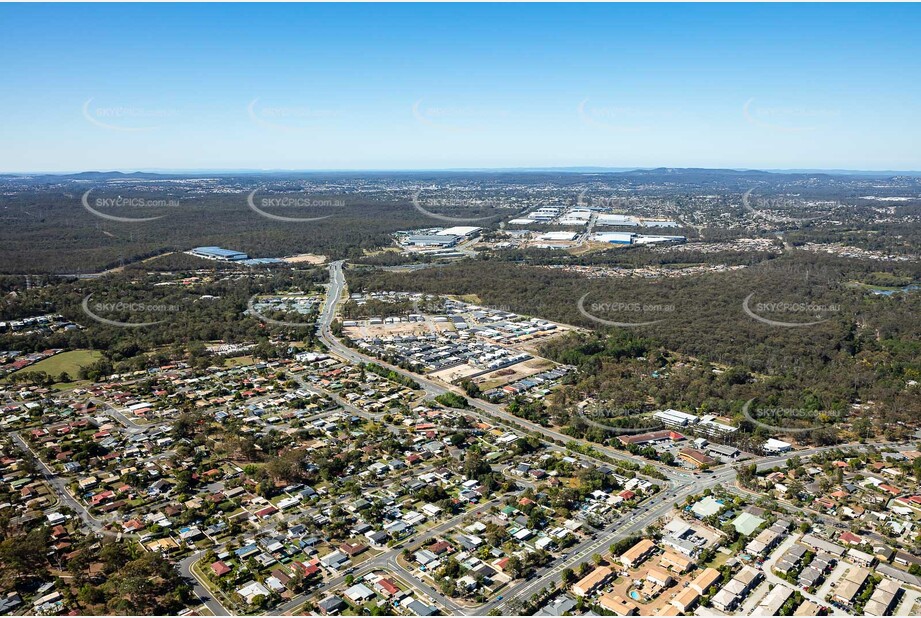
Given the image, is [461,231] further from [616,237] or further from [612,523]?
[612,523]

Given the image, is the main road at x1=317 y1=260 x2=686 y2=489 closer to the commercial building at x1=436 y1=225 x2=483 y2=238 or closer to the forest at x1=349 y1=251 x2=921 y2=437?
the forest at x1=349 y1=251 x2=921 y2=437

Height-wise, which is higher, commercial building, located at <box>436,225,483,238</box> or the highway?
commercial building, located at <box>436,225,483,238</box>

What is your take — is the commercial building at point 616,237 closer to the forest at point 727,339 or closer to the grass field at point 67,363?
the forest at point 727,339

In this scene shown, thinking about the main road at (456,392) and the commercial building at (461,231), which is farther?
the commercial building at (461,231)

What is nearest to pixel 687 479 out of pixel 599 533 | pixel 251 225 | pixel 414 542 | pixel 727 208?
pixel 599 533

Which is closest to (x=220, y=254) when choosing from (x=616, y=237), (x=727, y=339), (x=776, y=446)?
(x=616, y=237)

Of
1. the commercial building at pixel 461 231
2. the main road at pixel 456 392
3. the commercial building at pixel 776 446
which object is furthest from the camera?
the commercial building at pixel 461 231

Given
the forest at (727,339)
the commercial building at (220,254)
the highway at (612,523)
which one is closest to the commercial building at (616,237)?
the forest at (727,339)

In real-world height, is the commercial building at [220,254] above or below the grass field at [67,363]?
above

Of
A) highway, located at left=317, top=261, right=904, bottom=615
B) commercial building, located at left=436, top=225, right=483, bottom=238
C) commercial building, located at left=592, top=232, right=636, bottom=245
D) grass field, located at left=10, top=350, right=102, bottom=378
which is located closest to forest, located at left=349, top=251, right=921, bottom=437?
highway, located at left=317, top=261, right=904, bottom=615
